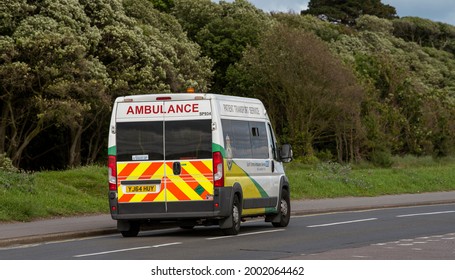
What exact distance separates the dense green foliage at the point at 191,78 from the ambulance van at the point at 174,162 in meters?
18.7

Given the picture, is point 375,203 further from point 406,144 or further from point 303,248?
point 406,144

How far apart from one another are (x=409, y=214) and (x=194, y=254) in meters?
13.0

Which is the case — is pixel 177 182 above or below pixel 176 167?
below

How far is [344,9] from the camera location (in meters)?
118

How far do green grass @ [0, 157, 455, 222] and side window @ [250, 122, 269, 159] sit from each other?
565 centimetres

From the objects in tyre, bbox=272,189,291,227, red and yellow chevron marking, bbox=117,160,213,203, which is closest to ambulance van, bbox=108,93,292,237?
red and yellow chevron marking, bbox=117,160,213,203

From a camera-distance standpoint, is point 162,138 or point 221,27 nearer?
point 162,138

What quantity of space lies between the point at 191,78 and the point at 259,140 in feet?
98.9

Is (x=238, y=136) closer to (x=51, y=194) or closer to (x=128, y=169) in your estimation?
(x=128, y=169)

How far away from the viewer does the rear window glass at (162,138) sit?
19906 millimetres

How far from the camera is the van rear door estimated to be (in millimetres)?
19844

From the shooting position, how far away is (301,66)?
5544 cm

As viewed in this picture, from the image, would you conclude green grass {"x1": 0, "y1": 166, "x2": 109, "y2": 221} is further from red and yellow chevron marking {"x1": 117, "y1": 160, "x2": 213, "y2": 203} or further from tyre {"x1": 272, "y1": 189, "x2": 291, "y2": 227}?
tyre {"x1": 272, "y1": 189, "x2": 291, "y2": 227}

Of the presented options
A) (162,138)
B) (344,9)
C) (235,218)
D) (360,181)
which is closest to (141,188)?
(162,138)
